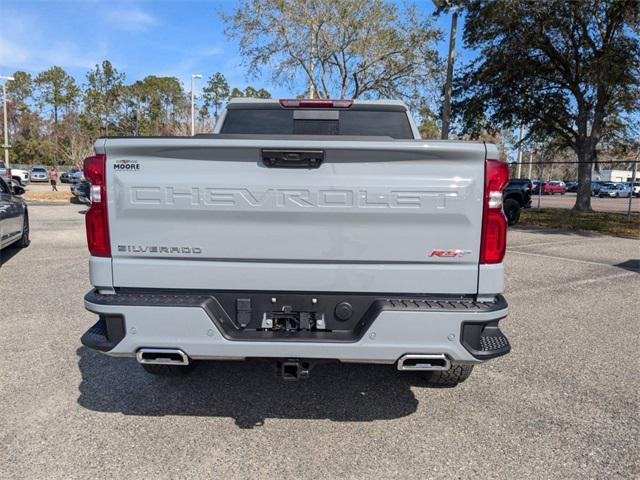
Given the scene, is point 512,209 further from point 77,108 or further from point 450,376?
point 77,108

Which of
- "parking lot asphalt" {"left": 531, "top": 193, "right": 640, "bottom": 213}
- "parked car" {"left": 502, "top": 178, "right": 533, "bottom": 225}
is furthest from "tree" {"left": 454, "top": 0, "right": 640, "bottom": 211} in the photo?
"parking lot asphalt" {"left": 531, "top": 193, "right": 640, "bottom": 213}

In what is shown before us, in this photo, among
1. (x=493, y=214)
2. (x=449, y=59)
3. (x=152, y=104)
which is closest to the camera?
(x=493, y=214)

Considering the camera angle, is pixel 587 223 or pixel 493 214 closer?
pixel 493 214

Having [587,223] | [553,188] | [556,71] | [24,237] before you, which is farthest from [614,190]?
[24,237]

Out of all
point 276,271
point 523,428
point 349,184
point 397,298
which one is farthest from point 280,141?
point 523,428

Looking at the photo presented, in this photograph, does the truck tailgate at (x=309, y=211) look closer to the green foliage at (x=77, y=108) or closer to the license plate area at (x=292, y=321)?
the license plate area at (x=292, y=321)

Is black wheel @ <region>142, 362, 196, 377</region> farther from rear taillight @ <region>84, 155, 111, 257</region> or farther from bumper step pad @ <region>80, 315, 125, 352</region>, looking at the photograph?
rear taillight @ <region>84, 155, 111, 257</region>

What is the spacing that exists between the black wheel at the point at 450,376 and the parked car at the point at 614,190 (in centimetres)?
5811

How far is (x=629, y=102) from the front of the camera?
63.7ft

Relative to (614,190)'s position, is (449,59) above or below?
above

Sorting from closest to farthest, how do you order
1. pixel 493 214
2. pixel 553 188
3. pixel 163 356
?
pixel 493 214
pixel 163 356
pixel 553 188

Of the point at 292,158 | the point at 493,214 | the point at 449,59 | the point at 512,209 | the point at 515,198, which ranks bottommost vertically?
the point at 512,209

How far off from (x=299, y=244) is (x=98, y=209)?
1.14 metres

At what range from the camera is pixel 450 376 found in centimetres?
371
